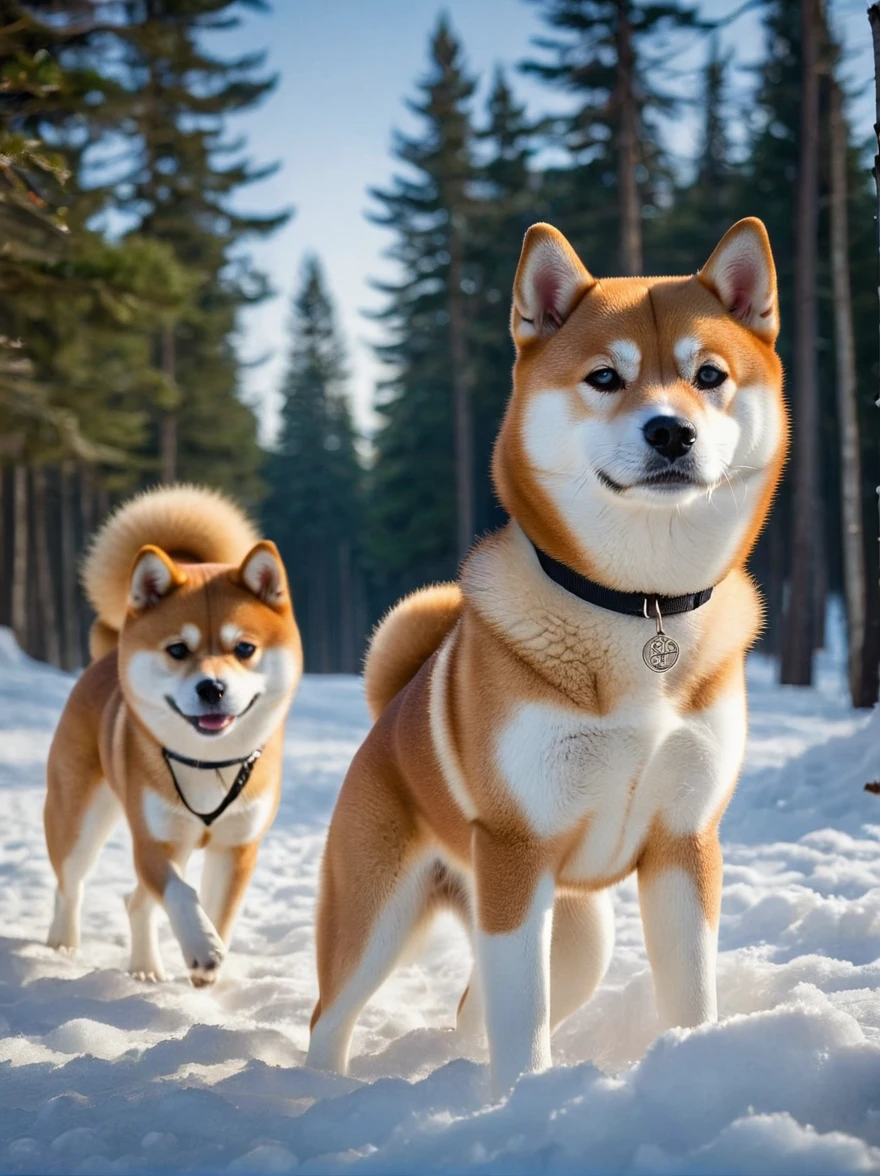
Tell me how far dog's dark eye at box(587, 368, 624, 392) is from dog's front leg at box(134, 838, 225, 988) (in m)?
2.25

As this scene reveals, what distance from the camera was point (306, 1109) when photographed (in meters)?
2.22

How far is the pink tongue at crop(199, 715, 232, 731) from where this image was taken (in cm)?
373

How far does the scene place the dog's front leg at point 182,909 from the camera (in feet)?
11.0

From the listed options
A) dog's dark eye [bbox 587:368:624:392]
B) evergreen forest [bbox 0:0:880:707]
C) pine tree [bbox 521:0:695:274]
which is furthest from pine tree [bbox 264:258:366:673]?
dog's dark eye [bbox 587:368:624:392]

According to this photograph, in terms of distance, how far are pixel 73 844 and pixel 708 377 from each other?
333 centimetres

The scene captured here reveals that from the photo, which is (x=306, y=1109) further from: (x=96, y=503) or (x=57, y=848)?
(x=96, y=503)

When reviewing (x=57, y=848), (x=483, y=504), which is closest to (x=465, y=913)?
(x=57, y=848)

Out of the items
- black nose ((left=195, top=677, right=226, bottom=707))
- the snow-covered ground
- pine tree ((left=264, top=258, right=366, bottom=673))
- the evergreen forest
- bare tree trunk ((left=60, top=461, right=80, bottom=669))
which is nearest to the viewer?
the snow-covered ground

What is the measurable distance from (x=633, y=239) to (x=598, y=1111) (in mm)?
12436

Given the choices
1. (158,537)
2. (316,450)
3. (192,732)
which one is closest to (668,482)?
(192,732)

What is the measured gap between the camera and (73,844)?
4293 mm

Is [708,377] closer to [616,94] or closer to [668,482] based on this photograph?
[668,482]

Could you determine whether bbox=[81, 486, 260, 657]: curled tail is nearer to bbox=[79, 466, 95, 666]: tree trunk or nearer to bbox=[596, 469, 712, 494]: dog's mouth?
bbox=[596, 469, 712, 494]: dog's mouth

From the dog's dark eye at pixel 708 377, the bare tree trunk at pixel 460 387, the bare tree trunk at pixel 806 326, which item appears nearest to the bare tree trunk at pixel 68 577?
the bare tree trunk at pixel 460 387
